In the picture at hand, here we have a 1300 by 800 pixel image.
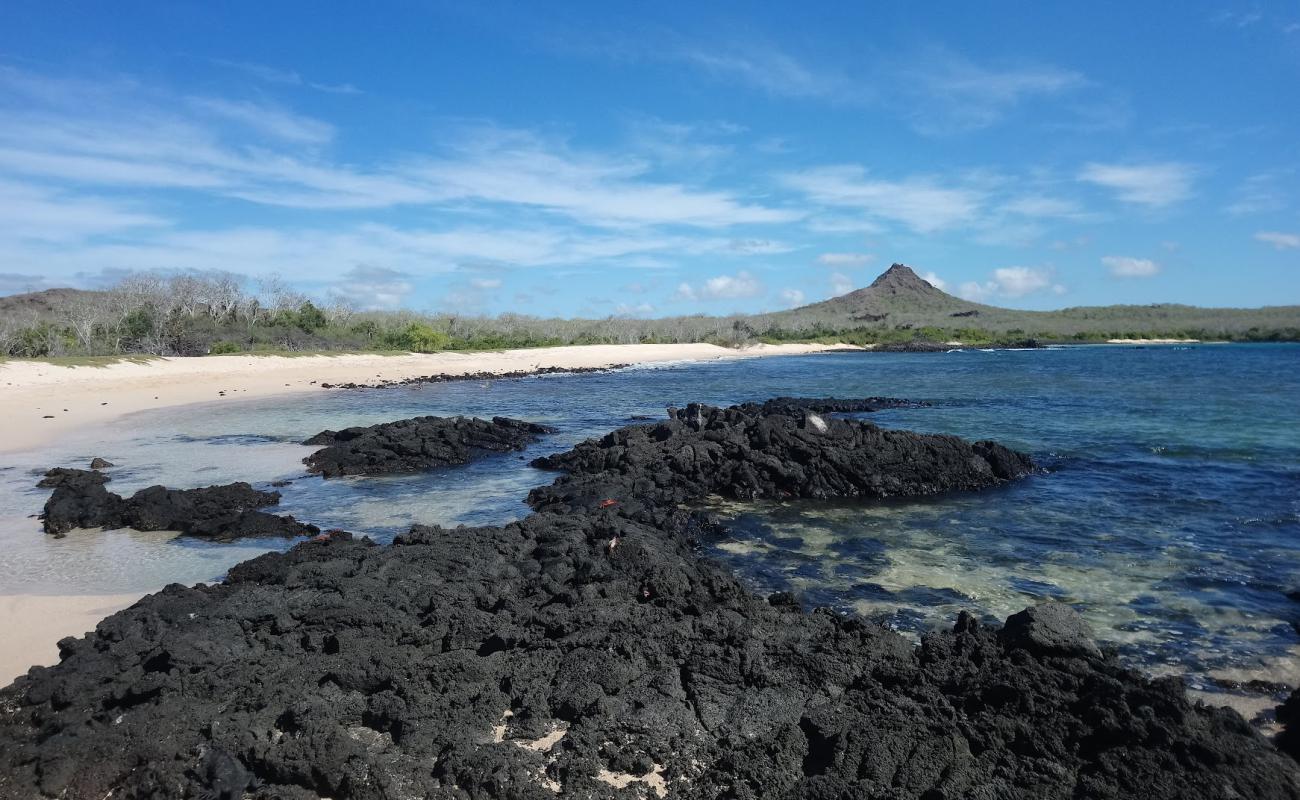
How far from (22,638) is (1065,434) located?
2319 cm

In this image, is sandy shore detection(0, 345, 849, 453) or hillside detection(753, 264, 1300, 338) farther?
hillside detection(753, 264, 1300, 338)

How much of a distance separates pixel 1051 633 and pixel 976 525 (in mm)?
6042

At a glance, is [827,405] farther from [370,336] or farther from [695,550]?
[370,336]

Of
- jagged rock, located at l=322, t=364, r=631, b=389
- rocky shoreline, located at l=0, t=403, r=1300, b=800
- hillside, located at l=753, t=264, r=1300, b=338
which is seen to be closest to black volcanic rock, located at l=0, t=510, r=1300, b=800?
rocky shoreline, located at l=0, t=403, r=1300, b=800

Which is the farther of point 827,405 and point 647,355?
point 647,355

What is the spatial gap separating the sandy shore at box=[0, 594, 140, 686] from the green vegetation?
35.5 meters

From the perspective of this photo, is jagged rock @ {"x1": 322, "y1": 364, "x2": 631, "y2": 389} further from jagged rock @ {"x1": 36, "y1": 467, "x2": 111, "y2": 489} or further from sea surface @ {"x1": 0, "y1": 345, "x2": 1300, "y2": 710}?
jagged rock @ {"x1": 36, "y1": 467, "x2": 111, "y2": 489}

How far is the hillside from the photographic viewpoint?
430 feet

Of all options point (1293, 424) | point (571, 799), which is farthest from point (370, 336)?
point (571, 799)

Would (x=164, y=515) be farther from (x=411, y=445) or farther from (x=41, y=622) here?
(x=411, y=445)

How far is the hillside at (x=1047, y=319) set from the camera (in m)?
131

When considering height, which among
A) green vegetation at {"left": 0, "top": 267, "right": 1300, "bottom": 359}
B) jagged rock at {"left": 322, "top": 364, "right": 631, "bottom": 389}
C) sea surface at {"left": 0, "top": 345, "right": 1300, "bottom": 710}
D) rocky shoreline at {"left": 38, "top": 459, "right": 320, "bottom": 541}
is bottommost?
sea surface at {"left": 0, "top": 345, "right": 1300, "bottom": 710}

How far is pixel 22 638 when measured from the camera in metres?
7.07

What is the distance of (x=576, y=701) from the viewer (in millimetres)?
5570
